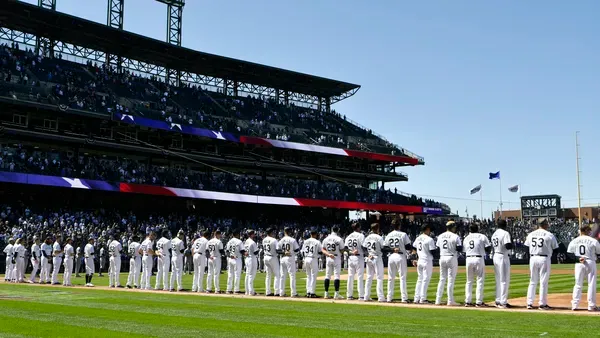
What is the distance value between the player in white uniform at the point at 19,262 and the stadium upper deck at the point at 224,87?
24531 millimetres

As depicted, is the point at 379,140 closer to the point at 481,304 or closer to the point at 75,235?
the point at 75,235

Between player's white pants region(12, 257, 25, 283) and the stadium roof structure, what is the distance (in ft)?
87.4

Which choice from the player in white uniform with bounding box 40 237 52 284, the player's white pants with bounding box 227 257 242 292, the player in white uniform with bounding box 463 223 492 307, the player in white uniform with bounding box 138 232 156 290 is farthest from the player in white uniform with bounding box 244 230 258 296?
the player in white uniform with bounding box 40 237 52 284

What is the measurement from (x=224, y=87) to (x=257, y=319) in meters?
54.9

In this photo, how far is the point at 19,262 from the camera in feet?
93.9

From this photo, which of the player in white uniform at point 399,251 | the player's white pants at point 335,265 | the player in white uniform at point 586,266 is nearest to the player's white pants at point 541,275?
the player in white uniform at point 586,266

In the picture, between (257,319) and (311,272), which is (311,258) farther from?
(257,319)

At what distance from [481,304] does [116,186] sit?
36719 millimetres

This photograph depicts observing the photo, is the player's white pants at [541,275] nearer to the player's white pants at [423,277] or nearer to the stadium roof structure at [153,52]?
the player's white pants at [423,277]

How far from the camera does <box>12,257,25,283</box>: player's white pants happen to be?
93.7ft

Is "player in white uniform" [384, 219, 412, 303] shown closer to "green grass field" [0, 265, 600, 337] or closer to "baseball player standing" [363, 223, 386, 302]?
"baseball player standing" [363, 223, 386, 302]

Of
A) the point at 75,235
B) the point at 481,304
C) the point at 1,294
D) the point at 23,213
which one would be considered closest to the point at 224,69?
the point at 23,213

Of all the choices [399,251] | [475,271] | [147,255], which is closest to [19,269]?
[147,255]

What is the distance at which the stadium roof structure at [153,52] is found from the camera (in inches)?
2025
